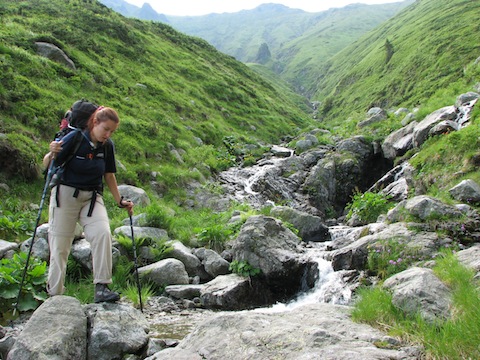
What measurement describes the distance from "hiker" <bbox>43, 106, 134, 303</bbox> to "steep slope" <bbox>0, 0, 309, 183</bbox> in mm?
8829

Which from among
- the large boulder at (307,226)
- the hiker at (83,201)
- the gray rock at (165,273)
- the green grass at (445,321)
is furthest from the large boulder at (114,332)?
the large boulder at (307,226)

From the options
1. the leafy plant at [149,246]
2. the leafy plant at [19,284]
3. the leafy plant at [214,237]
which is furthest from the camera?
the leafy plant at [214,237]

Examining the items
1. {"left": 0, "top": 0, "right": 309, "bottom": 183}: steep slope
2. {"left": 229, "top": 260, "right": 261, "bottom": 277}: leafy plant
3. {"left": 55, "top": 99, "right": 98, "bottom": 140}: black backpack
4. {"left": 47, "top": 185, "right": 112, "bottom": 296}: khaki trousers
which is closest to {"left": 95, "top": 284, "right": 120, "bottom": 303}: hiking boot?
{"left": 47, "top": 185, "right": 112, "bottom": 296}: khaki trousers

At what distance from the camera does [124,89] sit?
93.1 feet

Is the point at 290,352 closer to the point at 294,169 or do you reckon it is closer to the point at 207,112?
the point at 294,169

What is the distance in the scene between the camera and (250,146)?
33375 millimetres

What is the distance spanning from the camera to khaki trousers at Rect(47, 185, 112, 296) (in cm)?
650

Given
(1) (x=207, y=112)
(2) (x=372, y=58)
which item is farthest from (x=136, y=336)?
(2) (x=372, y=58)

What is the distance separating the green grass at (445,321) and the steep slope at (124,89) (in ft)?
44.0

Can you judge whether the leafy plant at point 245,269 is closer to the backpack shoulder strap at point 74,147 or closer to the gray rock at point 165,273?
the gray rock at point 165,273

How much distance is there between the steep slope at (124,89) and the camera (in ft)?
58.5

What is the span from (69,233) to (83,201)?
0.67 meters

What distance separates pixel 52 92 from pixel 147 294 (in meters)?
15.6

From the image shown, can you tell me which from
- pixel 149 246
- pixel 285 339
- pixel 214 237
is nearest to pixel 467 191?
pixel 214 237
